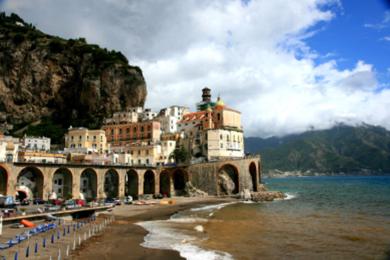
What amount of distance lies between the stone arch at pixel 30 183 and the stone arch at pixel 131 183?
22.1 metres

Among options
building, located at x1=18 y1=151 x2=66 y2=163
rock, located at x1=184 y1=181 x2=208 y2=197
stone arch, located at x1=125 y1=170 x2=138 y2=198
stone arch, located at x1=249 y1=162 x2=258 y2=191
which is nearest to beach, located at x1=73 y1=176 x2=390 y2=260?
building, located at x1=18 y1=151 x2=66 y2=163

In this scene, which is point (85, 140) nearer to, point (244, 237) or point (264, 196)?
point (264, 196)

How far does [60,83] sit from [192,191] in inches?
2683

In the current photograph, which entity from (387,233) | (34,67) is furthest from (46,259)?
(34,67)

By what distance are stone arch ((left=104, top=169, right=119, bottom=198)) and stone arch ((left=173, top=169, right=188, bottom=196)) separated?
50.8 ft

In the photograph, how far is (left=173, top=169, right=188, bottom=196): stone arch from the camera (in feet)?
285

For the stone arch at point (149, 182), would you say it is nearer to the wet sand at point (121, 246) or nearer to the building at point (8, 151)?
the building at point (8, 151)

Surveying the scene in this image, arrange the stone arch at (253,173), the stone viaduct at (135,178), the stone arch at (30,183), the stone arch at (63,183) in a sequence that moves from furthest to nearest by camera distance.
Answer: the stone arch at (253,173) < the stone arch at (63,183) < the stone viaduct at (135,178) < the stone arch at (30,183)

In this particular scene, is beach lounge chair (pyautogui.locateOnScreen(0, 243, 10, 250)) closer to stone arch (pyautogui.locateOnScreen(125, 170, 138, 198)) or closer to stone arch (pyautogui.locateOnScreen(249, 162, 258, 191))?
stone arch (pyautogui.locateOnScreen(125, 170, 138, 198))

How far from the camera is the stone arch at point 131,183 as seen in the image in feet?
268

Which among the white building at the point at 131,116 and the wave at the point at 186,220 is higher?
the white building at the point at 131,116

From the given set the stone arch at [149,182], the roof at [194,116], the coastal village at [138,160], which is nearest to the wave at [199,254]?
the coastal village at [138,160]

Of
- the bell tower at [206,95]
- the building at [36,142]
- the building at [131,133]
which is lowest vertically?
the building at [36,142]

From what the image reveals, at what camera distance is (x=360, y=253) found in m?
27.7
